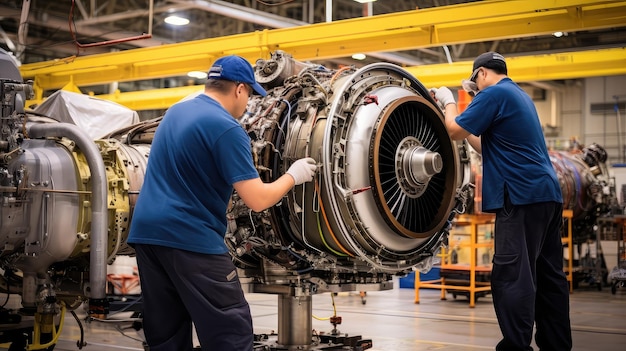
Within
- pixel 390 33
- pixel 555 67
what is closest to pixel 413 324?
pixel 390 33

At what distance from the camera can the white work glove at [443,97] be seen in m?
4.18

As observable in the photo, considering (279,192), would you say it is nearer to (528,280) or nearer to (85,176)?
(528,280)

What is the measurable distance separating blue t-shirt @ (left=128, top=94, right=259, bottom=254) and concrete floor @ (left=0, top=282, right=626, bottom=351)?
2056mm

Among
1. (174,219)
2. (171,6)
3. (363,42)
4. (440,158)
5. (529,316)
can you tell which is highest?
(171,6)

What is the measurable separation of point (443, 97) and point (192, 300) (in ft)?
6.79

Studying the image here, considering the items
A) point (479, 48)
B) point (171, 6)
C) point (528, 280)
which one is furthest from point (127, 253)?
point (479, 48)

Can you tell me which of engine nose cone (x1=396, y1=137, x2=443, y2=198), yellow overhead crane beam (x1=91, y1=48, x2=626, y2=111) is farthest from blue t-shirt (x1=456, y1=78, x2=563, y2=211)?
yellow overhead crane beam (x1=91, y1=48, x2=626, y2=111)

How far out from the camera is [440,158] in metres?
3.83

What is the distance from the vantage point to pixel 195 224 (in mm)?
2807

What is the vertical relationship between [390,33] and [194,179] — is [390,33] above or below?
above

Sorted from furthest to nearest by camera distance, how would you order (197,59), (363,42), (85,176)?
(197,59) → (363,42) → (85,176)

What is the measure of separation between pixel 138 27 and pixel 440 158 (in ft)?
33.2

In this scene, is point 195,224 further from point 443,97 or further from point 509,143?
point 443,97

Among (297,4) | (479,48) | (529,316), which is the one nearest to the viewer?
(529,316)
